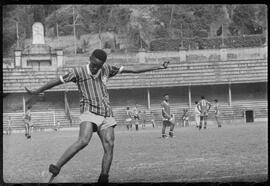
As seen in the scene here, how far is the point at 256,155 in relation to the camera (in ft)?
35.1

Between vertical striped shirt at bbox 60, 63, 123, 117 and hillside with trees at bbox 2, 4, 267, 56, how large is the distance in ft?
154

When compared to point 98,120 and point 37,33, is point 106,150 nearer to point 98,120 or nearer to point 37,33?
point 98,120

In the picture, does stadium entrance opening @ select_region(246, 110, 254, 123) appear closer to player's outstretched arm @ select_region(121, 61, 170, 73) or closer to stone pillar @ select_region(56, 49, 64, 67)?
stone pillar @ select_region(56, 49, 64, 67)

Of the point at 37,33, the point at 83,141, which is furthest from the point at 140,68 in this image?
the point at 37,33

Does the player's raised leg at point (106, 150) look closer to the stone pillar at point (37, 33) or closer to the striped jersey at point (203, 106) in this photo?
the striped jersey at point (203, 106)

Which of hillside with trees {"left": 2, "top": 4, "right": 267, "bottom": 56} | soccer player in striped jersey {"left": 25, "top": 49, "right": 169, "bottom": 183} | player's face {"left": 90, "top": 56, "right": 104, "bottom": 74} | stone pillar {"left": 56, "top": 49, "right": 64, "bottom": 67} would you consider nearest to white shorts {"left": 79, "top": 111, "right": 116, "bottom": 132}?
soccer player in striped jersey {"left": 25, "top": 49, "right": 169, "bottom": 183}

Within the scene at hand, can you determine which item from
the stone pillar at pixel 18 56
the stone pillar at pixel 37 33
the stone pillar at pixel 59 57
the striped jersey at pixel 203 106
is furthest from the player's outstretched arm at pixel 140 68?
the stone pillar at pixel 37 33

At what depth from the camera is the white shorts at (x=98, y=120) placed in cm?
729

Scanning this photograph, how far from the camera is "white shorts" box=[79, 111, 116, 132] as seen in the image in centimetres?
729

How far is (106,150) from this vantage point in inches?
282

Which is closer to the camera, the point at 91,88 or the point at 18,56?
the point at 91,88

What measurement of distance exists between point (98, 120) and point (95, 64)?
2.37 ft

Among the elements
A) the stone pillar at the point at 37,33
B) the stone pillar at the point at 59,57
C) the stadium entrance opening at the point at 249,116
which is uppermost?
the stone pillar at the point at 37,33

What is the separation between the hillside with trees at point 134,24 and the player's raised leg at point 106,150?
4717 centimetres
